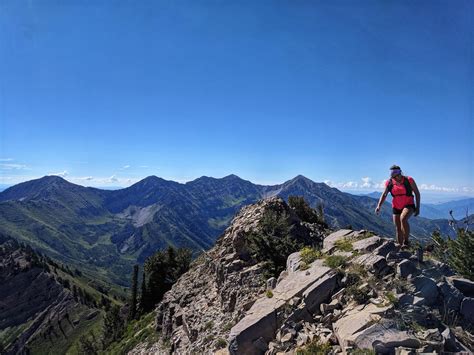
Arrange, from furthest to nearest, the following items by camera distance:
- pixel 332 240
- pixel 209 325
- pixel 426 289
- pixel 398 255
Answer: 1. pixel 209 325
2. pixel 332 240
3. pixel 398 255
4. pixel 426 289

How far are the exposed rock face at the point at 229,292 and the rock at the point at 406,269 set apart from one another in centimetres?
289

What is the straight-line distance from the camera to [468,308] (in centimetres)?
1130

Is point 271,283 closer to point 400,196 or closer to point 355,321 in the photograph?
point 355,321

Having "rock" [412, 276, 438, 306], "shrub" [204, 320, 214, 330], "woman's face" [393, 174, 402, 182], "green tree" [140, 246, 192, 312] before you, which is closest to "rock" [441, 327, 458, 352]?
"rock" [412, 276, 438, 306]

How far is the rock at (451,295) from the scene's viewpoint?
11.4 meters

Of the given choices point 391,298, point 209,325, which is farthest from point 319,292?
point 209,325

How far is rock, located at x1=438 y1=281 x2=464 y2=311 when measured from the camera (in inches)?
447

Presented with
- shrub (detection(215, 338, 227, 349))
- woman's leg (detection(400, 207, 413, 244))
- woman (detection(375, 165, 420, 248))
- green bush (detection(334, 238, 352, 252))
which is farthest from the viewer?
shrub (detection(215, 338, 227, 349))

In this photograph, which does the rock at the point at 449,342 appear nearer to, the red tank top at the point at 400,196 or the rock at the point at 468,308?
the rock at the point at 468,308

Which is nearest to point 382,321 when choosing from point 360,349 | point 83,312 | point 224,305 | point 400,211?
point 360,349

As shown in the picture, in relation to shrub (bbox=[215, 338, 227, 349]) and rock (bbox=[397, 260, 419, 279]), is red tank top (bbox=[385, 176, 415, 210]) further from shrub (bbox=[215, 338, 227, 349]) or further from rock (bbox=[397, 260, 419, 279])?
shrub (bbox=[215, 338, 227, 349])

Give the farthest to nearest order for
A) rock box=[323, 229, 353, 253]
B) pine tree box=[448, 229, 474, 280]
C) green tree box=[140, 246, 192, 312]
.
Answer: green tree box=[140, 246, 192, 312]
rock box=[323, 229, 353, 253]
pine tree box=[448, 229, 474, 280]

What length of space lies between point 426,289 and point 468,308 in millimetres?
1319

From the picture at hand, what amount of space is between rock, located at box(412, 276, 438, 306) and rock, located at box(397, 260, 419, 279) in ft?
1.17
